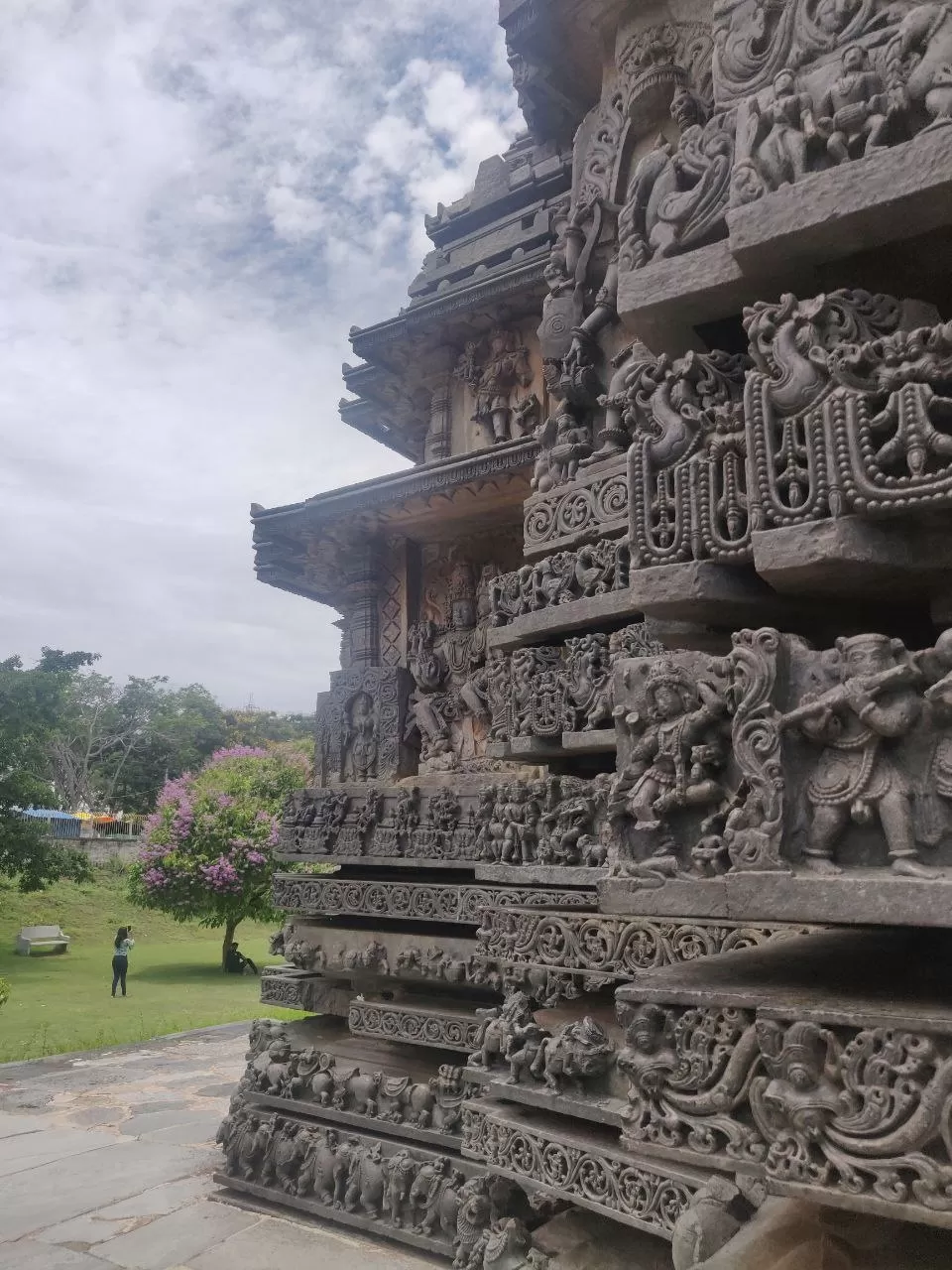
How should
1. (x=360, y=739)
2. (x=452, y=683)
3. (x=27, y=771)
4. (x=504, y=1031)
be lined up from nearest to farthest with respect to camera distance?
(x=504, y=1031)
(x=452, y=683)
(x=360, y=739)
(x=27, y=771)

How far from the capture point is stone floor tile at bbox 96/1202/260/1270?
A: 18.4ft

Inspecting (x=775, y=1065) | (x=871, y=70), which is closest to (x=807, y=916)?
(x=775, y=1065)

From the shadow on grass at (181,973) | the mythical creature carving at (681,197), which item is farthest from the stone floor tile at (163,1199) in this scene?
the shadow on grass at (181,973)

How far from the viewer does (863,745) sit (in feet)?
6.38

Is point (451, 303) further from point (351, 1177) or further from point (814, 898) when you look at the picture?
point (814, 898)

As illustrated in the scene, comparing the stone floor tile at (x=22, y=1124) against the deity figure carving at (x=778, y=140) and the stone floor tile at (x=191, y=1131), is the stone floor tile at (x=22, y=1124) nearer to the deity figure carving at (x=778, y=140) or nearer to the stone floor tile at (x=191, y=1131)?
the stone floor tile at (x=191, y=1131)

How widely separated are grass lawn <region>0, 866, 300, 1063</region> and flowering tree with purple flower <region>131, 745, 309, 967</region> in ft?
4.79

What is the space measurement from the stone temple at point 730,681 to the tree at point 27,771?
48.2 ft

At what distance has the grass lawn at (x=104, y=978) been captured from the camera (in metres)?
12.8

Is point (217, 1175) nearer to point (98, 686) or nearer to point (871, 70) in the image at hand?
point (871, 70)

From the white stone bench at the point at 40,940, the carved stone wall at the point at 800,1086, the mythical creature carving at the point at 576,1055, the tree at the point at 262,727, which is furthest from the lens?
the tree at the point at 262,727

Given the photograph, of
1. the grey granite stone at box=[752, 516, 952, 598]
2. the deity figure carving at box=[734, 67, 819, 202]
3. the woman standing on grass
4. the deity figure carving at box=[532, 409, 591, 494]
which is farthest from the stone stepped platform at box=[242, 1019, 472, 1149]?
the woman standing on grass

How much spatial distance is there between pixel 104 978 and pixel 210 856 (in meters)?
3.01

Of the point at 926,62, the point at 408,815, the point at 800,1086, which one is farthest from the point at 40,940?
the point at 926,62
